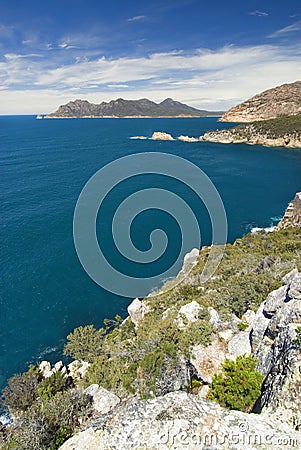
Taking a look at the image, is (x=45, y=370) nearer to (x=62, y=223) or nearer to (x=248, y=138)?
(x=62, y=223)

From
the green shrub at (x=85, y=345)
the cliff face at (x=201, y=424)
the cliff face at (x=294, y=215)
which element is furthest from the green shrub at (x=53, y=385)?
the cliff face at (x=294, y=215)

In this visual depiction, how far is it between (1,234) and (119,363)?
39.9m

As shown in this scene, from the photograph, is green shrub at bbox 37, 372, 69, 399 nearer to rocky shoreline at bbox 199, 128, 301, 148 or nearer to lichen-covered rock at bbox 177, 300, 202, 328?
lichen-covered rock at bbox 177, 300, 202, 328

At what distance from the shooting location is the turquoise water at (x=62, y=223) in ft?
111

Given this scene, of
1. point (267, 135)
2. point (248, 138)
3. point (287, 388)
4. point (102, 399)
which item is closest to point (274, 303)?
point (287, 388)

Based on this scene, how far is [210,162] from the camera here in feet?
370

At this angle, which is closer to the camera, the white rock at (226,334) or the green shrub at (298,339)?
the green shrub at (298,339)

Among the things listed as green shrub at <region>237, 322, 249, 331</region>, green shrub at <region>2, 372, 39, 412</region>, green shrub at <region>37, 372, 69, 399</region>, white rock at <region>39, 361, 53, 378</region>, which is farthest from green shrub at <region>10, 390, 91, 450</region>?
green shrub at <region>237, 322, 249, 331</region>

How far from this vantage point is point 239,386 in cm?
1277

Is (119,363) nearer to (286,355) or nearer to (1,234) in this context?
(286,355)

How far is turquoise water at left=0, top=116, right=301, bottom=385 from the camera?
33750 mm

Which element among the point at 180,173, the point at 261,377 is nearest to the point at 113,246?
the point at 261,377

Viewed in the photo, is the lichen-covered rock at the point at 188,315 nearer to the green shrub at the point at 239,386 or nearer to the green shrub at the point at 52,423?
the green shrub at the point at 239,386

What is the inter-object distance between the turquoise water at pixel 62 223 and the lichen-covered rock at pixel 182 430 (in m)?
23.6
